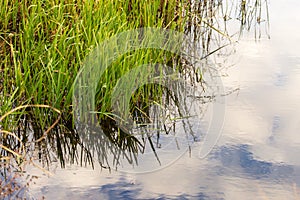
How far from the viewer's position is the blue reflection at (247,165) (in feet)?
10.3

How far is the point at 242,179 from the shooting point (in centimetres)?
307

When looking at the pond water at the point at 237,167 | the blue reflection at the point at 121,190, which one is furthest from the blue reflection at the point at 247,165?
the blue reflection at the point at 121,190

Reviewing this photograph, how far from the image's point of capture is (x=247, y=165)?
3234 millimetres

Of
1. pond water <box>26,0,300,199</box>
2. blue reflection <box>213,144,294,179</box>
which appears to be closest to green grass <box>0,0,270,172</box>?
pond water <box>26,0,300,199</box>

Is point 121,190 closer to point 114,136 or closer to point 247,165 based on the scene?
point 114,136

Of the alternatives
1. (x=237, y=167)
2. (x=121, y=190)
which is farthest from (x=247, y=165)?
(x=121, y=190)

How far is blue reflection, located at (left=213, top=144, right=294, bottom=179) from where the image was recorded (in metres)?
3.14

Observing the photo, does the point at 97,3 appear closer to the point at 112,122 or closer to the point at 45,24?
the point at 45,24

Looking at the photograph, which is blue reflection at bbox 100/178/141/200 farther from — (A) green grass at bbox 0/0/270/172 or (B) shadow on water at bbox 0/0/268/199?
(A) green grass at bbox 0/0/270/172

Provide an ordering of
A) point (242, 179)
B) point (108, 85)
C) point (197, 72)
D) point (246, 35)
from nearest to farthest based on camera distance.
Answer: point (242, 179), point (108, 85), point (197, 72), point (246, 35)

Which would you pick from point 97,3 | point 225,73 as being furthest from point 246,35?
point 97,3

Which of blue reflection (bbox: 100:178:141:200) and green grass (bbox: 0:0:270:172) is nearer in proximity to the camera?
blue reflection (bbox: 100:178:141:200)

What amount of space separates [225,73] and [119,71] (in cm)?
145

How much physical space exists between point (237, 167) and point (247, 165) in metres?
0.07
